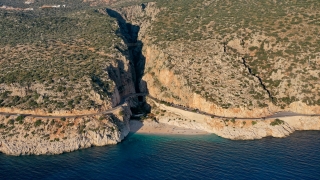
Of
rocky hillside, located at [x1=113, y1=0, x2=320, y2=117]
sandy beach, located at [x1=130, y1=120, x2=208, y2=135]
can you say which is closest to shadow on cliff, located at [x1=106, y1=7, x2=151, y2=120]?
rocky hillside, located at [x1=113, y1=0, x2=320, y2=117]

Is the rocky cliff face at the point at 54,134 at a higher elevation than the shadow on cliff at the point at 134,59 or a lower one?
lower

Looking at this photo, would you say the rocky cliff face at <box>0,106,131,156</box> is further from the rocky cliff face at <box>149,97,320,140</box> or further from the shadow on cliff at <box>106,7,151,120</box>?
the shadow on cliff at <box>106,7,151,120</box>

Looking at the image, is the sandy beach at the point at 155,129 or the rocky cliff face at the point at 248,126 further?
the sandy beach at the point at 155,129

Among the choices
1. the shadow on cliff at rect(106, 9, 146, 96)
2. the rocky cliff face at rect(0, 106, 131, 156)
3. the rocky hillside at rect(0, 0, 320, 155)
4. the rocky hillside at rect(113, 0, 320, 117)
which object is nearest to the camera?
the rocky cliff face at rect(0, 106, 131, 156)

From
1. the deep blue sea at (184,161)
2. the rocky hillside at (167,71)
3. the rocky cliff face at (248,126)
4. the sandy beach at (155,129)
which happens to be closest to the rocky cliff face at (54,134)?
the rocky hillside at (167,71)

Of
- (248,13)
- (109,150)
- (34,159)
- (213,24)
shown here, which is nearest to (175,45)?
(213,24)

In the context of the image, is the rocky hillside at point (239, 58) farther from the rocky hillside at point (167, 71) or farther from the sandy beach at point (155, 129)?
the sandy beach at point (155, 129)

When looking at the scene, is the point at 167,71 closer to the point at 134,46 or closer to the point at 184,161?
the point at 134,46
